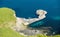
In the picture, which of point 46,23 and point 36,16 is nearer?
point 46,23

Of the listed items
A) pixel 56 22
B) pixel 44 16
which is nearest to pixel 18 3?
pixel 44 16

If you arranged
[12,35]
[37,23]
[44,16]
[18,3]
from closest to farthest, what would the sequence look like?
[12,35] → [37,23] → [44,16] → [18,3]

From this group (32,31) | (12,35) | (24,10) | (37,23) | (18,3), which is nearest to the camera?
(12,35)

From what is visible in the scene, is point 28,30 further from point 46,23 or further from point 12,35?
point 12,35

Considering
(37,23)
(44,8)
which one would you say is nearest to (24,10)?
(44,8)

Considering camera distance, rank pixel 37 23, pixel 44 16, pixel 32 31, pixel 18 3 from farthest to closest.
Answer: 1. pixel 18 3
2. pixel 44 16
3. pixel 37 23
4. pixel 32 31

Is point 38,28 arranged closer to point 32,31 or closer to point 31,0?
point 32,31

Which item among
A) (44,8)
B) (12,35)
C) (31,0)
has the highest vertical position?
(31,0)

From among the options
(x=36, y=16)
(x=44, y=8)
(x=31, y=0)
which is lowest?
(x=36, y=16)

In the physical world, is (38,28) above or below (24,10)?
below
